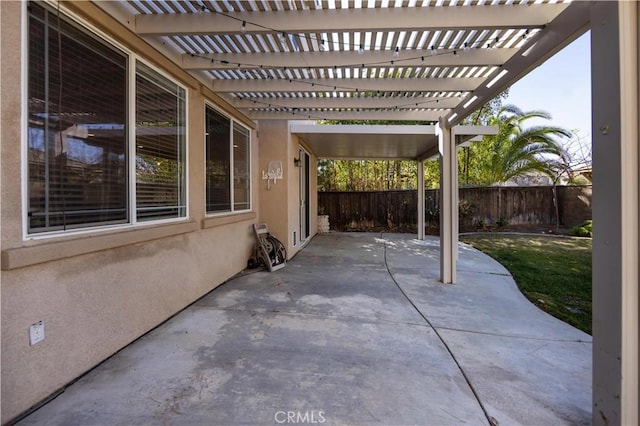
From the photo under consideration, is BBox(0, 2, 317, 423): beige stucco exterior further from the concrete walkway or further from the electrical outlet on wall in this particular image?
the concrete walkway

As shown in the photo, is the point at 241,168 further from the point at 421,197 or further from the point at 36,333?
the point at 421,197

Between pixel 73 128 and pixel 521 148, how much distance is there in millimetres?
12277

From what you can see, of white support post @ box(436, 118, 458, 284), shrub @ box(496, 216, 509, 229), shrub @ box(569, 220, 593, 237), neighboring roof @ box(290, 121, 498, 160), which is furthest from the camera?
shrub @ box(496, 216, 509, 229)

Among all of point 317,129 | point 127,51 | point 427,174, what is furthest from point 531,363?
point 427,174

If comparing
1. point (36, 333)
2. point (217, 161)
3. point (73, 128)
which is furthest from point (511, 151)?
point (36, 333)

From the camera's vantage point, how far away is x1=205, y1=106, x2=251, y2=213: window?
448 cm

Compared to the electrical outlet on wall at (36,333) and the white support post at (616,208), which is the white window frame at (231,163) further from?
the white support post at (616,208)

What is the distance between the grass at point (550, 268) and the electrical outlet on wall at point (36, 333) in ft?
16.0

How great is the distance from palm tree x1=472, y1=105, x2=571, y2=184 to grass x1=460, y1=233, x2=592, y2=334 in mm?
2723

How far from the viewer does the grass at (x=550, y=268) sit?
157 inches

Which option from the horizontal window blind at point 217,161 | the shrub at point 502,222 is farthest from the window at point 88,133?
the shrub at point 502,222

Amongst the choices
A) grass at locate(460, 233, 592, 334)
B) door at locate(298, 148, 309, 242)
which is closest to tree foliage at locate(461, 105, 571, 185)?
grass at locate(460, 233, 592, 334)

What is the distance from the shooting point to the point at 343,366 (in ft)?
8.09

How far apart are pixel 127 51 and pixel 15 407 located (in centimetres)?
287
